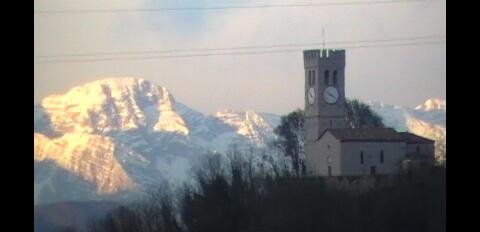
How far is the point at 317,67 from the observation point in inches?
1677

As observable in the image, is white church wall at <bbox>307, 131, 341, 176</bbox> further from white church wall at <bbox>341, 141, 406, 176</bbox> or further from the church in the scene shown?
white church wall at <bbox>341, 141, 406, 176</bbox>

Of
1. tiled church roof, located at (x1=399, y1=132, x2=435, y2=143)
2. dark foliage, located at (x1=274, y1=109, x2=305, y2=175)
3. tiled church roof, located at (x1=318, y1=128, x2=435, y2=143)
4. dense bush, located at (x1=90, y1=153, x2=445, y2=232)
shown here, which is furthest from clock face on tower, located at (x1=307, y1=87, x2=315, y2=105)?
dense bush, located at (x1=90, y1=153, x2=445, y2=232)

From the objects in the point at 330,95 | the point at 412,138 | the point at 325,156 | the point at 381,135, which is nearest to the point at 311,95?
the point at 330,95

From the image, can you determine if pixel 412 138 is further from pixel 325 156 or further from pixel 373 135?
pixel 325 156

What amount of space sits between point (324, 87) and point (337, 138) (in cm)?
447

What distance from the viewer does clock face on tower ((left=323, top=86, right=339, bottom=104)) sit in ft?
135

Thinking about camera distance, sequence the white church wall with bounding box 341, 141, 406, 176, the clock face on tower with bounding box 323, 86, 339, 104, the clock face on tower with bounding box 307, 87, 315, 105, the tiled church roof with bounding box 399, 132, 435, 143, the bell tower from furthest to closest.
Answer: the clock face on tower with bounding box 307, 87, 315, 105
the clock face on tower with bounding box 323, 86, 339, 104
the bell tower
the white church wall with bounding box 341, 141, 406, 176
the tiled church roof with bounding box 399, 132, 435, 143

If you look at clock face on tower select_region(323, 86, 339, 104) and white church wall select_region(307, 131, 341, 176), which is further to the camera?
clock face on tower select_region(323, 86, 339, 104)

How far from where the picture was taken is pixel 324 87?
42.2 m

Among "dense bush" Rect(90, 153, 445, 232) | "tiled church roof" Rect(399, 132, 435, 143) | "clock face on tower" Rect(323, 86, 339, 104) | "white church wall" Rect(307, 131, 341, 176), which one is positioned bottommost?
"dense bush" Rect(90, 153, 445, 232)

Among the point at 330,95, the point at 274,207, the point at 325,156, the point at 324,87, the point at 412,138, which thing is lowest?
the point at 274,207

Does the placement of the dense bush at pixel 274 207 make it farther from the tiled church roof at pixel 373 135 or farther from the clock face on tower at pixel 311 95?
the clock face on tower at pixel 311 95

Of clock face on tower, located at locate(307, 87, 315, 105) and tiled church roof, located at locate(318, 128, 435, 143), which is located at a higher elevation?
clock face on tower, located at locate(307, 87, 315, 105)

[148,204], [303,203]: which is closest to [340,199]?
[303,203]
